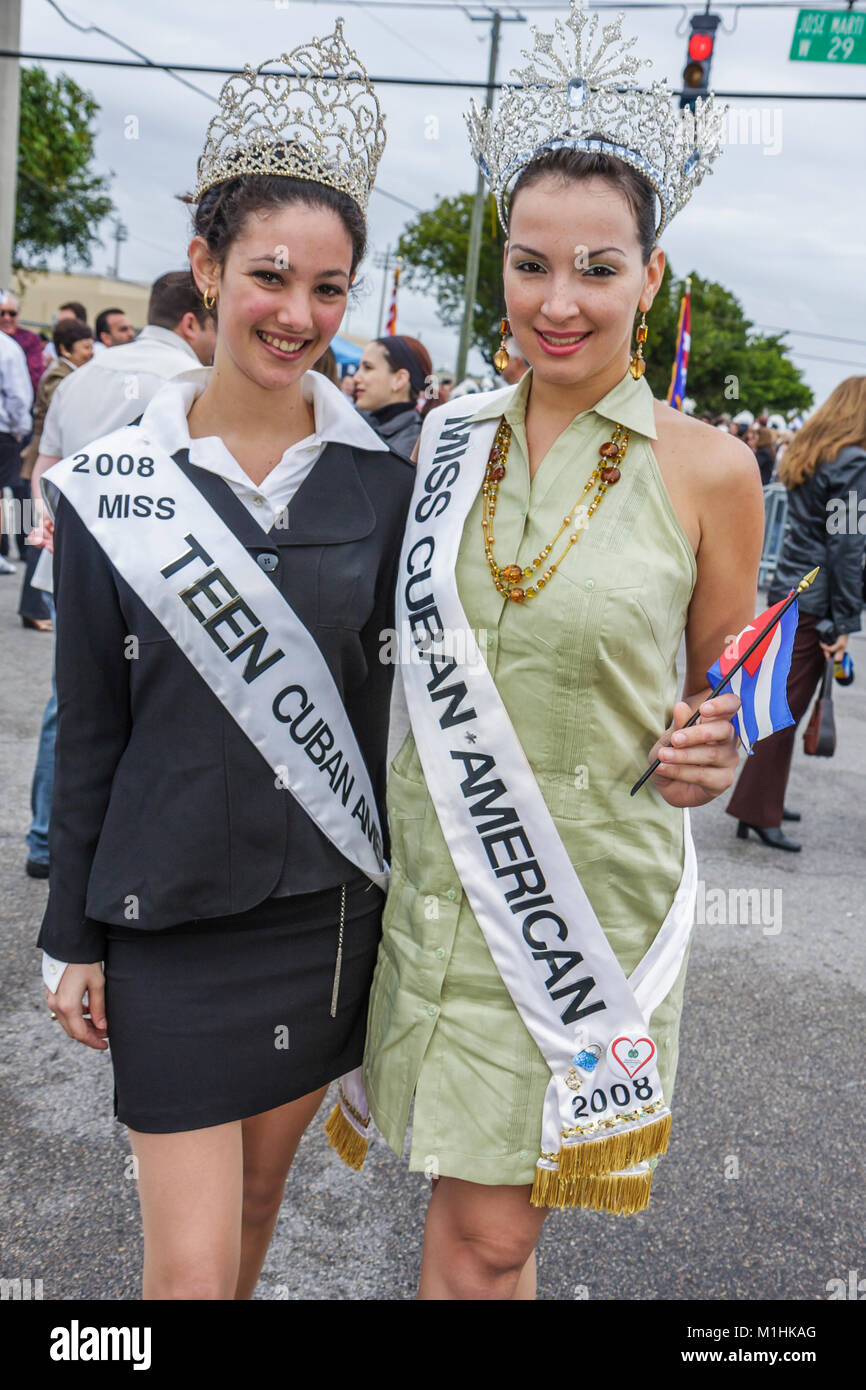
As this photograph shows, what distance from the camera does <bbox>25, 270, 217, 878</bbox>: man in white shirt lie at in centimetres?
355

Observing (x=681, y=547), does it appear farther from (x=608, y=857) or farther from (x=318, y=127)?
(x=318, y=127)

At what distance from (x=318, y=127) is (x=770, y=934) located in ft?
10.8

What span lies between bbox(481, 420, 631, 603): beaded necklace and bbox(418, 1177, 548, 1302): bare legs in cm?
85

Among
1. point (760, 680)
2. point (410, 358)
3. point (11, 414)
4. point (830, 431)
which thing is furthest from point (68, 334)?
point (760, 680)

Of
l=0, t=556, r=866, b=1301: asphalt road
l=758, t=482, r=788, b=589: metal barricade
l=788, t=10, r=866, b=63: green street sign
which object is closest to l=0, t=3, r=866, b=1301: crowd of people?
l=0, t=556, r=866, b=1301: asphalt road

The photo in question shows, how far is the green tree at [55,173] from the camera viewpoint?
2366 cm

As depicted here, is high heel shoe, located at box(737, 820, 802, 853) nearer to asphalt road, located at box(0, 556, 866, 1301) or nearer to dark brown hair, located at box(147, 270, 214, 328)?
asphalt road, located at box(0, 556, 866, 1301)

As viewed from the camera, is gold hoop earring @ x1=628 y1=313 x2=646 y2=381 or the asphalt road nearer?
gold hoop earring @ x1=628 y1=313 x2=646 y2=381

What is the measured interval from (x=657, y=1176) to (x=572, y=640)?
5.52 ft

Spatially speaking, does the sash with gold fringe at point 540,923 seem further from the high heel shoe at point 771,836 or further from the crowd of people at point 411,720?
the high heel shoe at point 771,836

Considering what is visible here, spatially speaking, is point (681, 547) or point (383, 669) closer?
point (681, 547)

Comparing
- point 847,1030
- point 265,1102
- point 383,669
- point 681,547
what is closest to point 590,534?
point 681,547

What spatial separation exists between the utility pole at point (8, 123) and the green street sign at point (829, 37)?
6.97 metres

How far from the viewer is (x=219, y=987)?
1650mm
